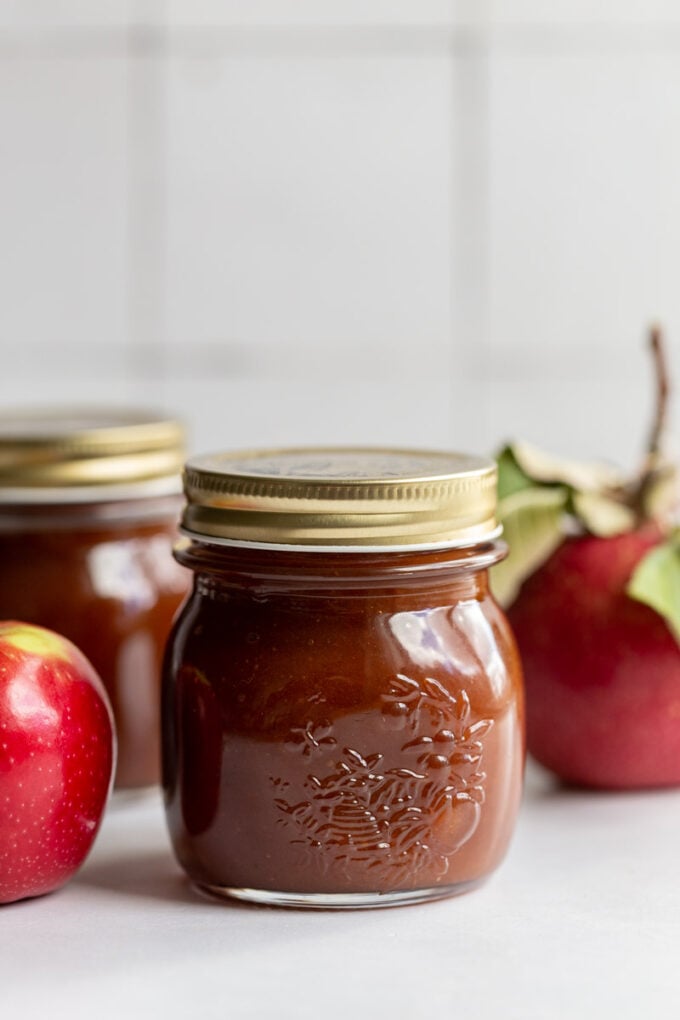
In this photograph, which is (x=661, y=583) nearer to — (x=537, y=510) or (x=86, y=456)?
(x=537, y=510)

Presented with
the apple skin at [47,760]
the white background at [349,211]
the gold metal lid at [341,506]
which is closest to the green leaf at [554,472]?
the gold metal lid at [341,506]

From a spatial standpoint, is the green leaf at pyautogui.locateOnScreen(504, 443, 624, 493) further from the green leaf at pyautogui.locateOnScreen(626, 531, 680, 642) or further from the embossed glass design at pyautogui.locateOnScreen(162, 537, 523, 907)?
the embossed glass design at pyautogui.locateOnScreen(162, 537, 523, 907)

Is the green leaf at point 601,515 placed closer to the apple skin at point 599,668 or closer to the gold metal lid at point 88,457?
the apple skin at point 599,668

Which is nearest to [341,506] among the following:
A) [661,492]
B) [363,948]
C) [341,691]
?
[341,691]

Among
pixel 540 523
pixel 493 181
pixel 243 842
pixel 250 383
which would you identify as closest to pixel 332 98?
pixel 493 181

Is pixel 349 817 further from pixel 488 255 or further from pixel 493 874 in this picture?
pixel 488 255

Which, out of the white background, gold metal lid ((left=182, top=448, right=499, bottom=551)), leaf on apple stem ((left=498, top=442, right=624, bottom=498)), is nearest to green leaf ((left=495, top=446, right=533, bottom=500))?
leaf on apple stem ((left=498, top=442, right=624, bottom=498))
